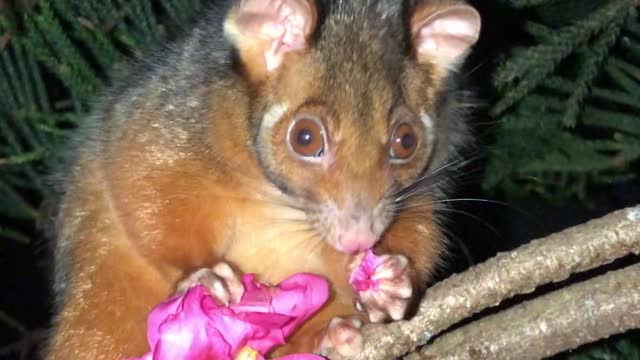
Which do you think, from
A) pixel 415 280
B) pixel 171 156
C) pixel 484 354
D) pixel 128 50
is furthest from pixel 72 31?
pixel 484 354

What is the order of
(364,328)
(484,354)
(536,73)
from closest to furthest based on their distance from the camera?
(484,354) < (364,328) < (536,73)

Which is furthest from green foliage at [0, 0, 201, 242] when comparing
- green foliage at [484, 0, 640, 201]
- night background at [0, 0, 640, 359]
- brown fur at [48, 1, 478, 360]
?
green foliage at [484, 0, 640, 201]

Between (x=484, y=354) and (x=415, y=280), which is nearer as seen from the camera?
(x=484, y=354)

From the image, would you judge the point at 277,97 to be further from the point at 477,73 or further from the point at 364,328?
the point at 477,73

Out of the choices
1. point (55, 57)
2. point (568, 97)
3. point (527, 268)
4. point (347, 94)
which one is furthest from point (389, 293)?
point (55, 57)

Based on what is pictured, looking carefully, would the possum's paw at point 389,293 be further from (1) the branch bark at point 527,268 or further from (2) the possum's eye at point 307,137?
(2) the possum's eye at point 307,137

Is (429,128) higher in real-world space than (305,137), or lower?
lower

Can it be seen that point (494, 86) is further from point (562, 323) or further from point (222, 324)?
point (222, 324)
